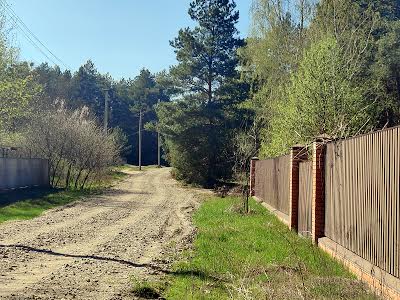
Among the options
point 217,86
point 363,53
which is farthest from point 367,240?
point 217,86

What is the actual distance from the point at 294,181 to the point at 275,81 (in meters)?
18.7

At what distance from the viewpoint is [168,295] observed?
7141mm

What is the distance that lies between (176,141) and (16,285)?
34.6 m

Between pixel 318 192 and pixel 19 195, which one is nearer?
pixel 318 192

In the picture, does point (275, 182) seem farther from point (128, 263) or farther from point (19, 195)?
point (19, 195)

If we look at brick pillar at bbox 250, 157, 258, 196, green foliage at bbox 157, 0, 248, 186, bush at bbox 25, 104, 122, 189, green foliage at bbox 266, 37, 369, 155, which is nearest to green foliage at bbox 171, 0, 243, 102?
green foliage at bbox 157, 0, 248, 186

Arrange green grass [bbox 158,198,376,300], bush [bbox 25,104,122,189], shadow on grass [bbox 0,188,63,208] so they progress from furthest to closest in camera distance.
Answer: bush [bbox 25,104,122,189] → shadow on grass [bbox 0,188,63,208] → green grass [bbox 158,198,376,300]

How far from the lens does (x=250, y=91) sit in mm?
39750

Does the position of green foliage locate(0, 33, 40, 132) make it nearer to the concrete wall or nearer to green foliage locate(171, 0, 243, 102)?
the concrete wall

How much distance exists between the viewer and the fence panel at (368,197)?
6.58m

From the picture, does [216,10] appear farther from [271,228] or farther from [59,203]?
[271,228]

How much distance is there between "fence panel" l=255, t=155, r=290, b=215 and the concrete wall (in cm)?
1214

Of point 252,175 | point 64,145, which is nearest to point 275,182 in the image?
point 252,175

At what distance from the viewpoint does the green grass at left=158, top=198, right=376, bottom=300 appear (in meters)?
6.41
